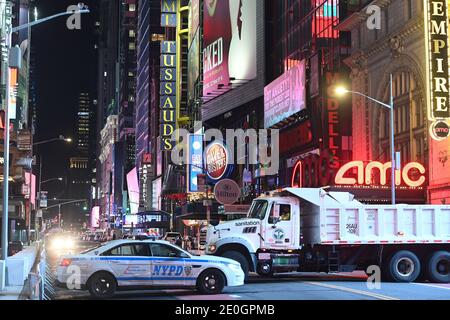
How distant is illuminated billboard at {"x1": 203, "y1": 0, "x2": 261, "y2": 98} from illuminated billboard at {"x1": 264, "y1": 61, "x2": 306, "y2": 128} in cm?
1220

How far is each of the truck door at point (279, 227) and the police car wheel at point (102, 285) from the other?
22.2ft

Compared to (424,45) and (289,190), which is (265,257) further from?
(424,45)

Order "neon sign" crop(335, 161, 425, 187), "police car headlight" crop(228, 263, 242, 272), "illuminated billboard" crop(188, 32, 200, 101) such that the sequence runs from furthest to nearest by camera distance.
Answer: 1. "illuminated billboard" crop(188, 32, 200, 101)
2. "neon sign" crop(335, 161, 425, 187)
3. "police car headlight" crop(228, 263, 242, 272)

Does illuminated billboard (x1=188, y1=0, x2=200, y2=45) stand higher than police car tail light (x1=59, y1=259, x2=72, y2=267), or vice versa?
illuminated billboard (x1=188, y1=0, x2=200, y2=45)

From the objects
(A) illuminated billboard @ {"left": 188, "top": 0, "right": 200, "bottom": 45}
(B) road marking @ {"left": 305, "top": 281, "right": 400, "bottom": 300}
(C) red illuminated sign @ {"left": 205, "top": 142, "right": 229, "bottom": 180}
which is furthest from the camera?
(A) illuminated billboard @ {"left": 188, "top": 0, "right": 200, "bottom": 45}

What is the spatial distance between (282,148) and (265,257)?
130 feet

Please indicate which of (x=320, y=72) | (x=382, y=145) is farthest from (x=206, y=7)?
(x=382, y=145)

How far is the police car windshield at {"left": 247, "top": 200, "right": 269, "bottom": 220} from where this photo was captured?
24.1m

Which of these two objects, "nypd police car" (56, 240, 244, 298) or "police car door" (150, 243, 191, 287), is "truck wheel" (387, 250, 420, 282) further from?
"police car door" (150, 243, 191, 287)

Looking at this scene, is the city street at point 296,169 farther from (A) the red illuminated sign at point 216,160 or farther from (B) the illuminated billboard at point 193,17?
(B) the illuminated billboard at point 193,17

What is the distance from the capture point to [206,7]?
3649 inches

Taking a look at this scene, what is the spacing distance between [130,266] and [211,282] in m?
2.41

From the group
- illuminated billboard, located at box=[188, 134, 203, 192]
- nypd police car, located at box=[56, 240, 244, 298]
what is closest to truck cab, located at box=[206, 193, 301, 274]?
nypd police car, located at box=[56, 240, 244, 298]
